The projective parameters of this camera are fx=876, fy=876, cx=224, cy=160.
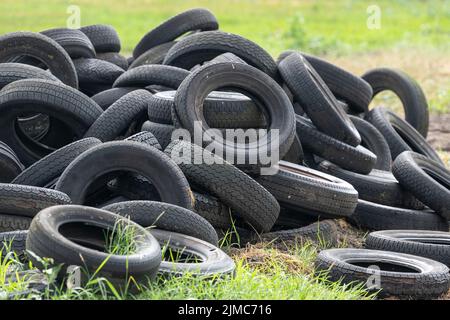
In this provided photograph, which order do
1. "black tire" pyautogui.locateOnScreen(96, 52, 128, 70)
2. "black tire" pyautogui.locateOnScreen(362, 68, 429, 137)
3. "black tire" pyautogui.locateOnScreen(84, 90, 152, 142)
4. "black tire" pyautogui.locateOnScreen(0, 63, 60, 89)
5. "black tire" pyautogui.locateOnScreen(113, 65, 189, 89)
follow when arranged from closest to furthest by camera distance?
"black tire" pyautogui.locateOnScreen(84, 90, 152, 142), "black tire" pyautogui.locateOnScreen(0, 63, 60, 89), "black tire" pyautogui.locateOnScreen(113, 65, 189, 89), "black tire" pyautogui.locateOnScreen(96, 52, 128, 70), "black tire" pyautogui.locateOnScreen(362, 68, 429, 137)

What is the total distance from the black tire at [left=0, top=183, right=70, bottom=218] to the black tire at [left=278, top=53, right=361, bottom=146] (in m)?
3.13

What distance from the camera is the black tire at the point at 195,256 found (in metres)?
5.46

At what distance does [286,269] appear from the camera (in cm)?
671

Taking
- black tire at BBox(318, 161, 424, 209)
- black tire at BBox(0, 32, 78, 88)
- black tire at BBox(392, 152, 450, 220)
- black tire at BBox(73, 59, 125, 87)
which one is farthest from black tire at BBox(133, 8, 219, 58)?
black tire at BBox(392, 152, 450, 220)

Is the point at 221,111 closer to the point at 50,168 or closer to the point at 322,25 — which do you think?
the point at 50,168

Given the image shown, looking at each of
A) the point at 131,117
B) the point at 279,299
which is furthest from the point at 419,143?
the point at 279,299

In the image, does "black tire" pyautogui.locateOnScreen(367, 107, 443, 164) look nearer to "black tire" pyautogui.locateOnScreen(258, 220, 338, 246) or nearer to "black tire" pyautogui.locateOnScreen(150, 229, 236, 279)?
"black tire" pyautogui.locateOnScreen(258, 220, 338, 246)

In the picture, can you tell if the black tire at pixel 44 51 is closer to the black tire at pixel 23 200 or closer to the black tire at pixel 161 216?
the black tire at pixel 23 200

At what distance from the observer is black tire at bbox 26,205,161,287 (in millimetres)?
4871

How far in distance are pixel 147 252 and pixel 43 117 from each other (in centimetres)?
388

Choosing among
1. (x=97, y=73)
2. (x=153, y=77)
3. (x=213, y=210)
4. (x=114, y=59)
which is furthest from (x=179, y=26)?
(x=213, y=210)

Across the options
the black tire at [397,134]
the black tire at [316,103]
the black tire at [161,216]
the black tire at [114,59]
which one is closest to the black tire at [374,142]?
the black tire at [397,134]

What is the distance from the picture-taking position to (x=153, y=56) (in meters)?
10.1

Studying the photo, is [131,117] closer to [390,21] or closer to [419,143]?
[419,143]
